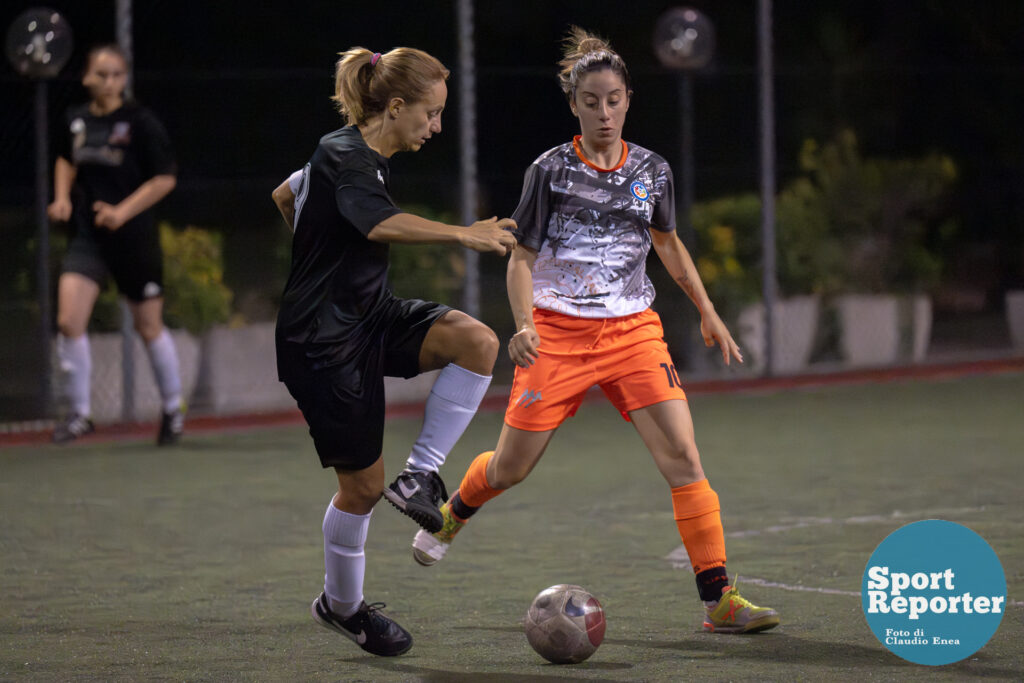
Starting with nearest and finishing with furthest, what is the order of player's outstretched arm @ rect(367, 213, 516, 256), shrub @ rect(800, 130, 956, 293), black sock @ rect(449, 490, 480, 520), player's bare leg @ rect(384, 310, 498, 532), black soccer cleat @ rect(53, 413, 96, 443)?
player's outstretched arm @ rect(367, 213, 516, 256), player's bare leg @ rect(384, 310, 498, 532), black sock @ rect(449, 490, 480, 520), black soccer cleat @ rect(53, 413, 96, 443), shrub @ rect(800, 130, 956, 293)

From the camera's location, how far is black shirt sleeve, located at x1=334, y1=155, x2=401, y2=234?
484cm

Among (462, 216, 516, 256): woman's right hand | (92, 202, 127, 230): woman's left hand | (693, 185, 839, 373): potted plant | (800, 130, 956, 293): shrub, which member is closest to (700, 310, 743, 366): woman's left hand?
(462, 216, 516, 256): woman's right hand

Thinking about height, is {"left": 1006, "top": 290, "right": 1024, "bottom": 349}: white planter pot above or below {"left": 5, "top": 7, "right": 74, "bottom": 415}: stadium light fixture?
below

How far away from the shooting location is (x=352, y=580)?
527 cm

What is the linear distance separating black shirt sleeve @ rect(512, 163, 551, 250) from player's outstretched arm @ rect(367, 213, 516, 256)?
2.37 feet

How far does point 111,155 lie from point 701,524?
18.8ft

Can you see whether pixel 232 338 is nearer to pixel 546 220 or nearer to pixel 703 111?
pixel 703 111

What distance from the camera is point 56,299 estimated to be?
477 inches

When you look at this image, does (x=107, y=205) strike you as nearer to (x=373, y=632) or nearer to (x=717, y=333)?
(x=717, y=333)

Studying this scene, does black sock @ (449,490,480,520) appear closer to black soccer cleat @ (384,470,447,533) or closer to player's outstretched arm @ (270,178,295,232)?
black soccer cleat @ (384,470,447,533)

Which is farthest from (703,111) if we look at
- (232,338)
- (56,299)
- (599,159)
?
(599,159)

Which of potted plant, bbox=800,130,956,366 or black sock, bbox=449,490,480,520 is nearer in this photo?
black sock, bbox=449,490,480,520

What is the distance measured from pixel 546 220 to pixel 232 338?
22.8ft

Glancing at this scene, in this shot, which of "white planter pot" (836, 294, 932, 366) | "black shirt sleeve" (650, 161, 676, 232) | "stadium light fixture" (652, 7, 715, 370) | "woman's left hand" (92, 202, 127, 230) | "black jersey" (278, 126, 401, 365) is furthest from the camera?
"white planter pot" (836, 294, 932, 366)
